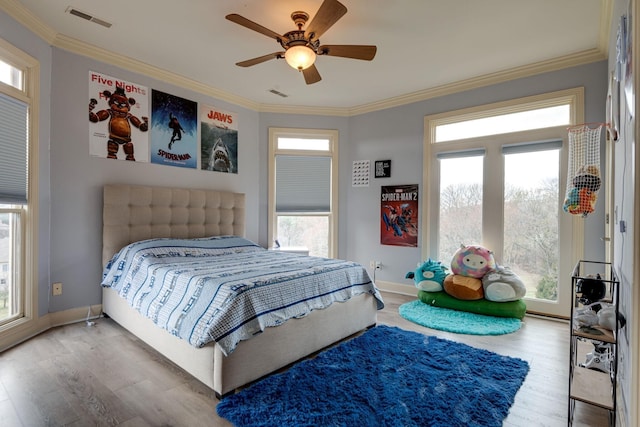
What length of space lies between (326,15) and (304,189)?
3.01 m

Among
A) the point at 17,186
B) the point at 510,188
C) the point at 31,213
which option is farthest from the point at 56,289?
the point at 510,188

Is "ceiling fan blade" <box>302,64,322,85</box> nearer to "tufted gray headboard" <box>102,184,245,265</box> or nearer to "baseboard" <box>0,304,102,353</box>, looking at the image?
"tufted gray headboard" <box>102,184,245,265</box>

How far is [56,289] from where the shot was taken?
3.07 metres

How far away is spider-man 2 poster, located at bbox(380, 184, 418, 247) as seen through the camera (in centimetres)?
448

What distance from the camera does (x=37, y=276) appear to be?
9.52 ft

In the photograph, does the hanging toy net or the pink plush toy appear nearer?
the hanging toy net

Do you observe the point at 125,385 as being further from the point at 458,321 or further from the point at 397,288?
the point at 397,288

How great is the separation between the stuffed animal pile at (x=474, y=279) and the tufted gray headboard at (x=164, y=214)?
2577mm

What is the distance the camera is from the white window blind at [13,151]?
2557 millimetres

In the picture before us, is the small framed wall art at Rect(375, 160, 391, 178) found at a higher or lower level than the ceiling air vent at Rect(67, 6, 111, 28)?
lower

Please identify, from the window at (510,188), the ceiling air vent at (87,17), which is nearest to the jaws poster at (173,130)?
the ceiling air vent at (87,17)

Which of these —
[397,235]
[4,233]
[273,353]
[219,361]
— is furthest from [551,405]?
[4,233]

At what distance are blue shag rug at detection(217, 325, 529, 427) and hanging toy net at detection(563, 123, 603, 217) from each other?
133 cm

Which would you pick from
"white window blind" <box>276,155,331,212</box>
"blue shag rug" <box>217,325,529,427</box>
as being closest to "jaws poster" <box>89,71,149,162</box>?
"white window blind" <box>276,155,331,212</box>
